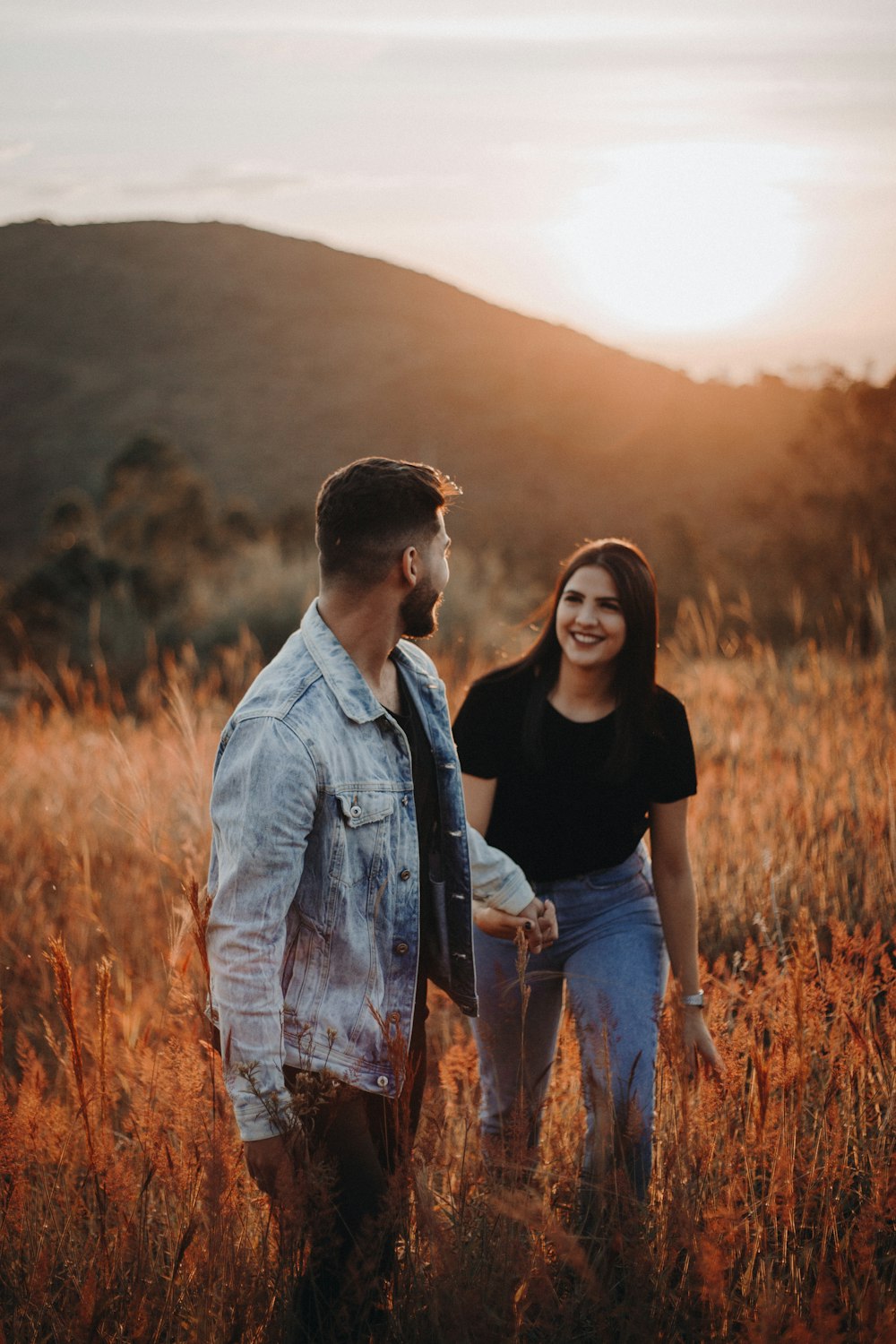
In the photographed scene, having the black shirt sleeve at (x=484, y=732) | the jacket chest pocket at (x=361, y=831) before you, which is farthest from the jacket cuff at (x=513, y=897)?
the black shirt sleeve at (x=484, y=732)

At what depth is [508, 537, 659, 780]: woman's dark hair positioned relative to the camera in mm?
2883

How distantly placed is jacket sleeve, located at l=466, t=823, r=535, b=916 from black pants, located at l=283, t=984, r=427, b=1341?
59cm

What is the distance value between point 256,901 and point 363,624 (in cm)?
61

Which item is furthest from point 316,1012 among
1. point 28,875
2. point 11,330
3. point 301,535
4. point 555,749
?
point 11,330

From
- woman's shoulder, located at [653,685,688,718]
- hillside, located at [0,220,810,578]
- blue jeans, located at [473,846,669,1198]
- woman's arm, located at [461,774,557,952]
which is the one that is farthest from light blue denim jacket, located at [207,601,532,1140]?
hillside, located at [0,220,810,578]

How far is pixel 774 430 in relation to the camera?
1724 inches

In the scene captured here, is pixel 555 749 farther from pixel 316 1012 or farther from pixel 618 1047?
pixel 316 1012

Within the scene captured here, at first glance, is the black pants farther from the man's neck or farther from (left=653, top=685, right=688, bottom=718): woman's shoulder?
(left=653, top=685, right=688, bottom=718): woman's shoulder

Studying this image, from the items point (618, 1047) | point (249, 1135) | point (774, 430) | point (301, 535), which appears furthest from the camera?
point (774, 430)

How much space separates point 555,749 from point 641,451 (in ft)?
152

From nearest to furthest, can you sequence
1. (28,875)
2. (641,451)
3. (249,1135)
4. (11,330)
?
(249,1135) → (28,875) → (641,451) → (11,330)

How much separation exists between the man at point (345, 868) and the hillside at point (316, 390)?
32.2 m

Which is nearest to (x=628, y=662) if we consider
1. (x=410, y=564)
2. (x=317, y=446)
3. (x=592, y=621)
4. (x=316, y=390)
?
(x=592, y=621)

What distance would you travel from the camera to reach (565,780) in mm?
2906
